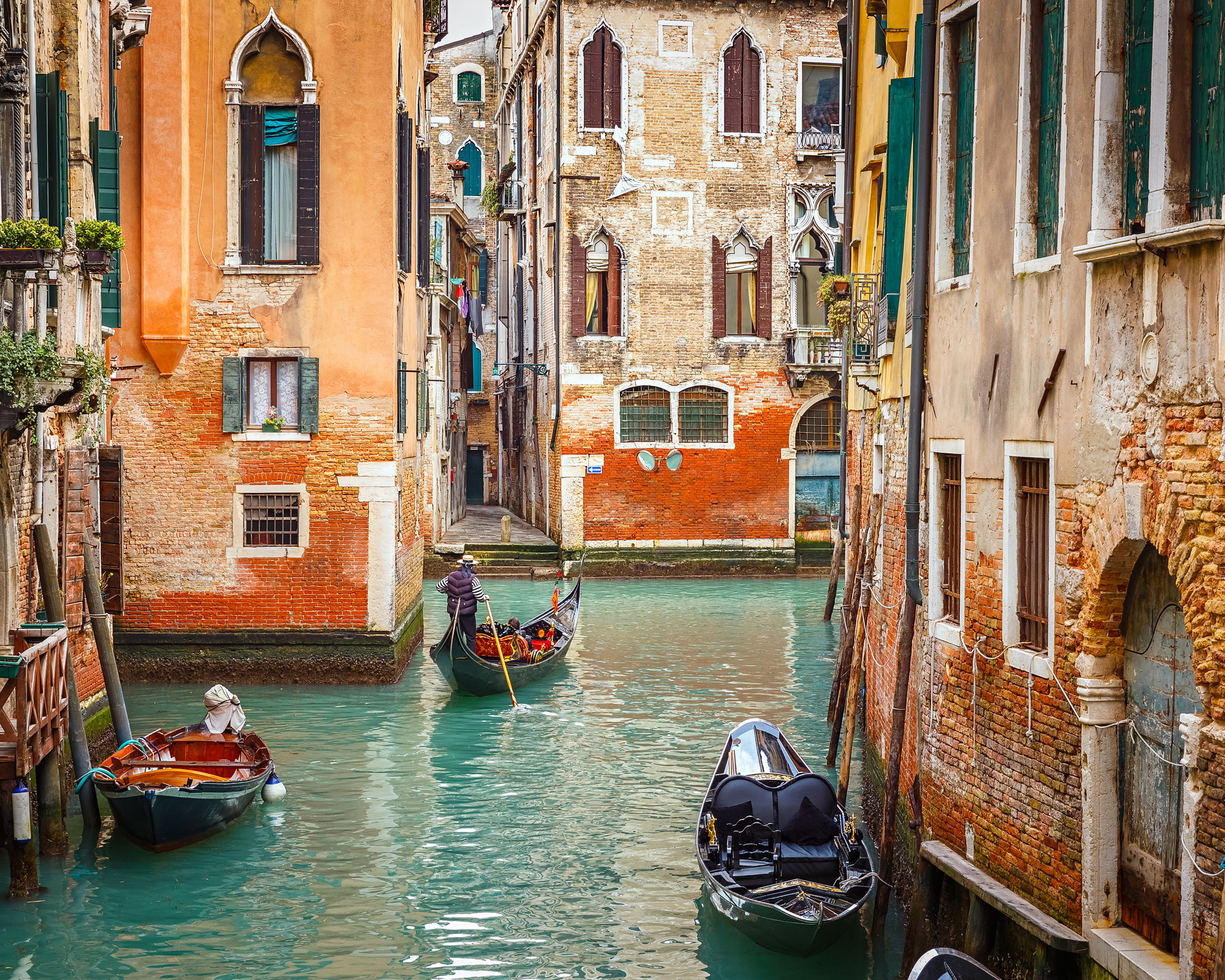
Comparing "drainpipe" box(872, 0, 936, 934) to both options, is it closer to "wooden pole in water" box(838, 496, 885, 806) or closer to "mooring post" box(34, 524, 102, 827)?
"wooden pole in water" box(838, 496, 885, 806)

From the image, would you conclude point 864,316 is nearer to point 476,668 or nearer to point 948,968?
point 476,668

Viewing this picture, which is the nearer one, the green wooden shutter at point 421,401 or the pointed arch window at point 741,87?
the green wooden shutter at point 421,401

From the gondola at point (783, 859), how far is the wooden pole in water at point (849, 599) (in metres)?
2.59

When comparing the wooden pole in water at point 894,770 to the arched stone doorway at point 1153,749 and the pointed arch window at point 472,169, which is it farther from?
the pointed arch window at point 472,169

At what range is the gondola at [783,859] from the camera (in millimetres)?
6652

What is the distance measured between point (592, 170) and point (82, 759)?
1621 cm

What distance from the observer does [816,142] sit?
23297mm

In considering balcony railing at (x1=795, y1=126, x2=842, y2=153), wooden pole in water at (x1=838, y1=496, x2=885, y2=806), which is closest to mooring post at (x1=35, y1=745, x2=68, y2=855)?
wooden pole in water at (x1=838, y1=496, x2=885, y2=806)

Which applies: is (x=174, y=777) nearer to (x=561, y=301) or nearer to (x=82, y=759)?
(x=82, y=759)

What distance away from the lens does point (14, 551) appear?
8883 millimetres

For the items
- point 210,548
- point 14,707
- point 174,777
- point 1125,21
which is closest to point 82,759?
point 174,777

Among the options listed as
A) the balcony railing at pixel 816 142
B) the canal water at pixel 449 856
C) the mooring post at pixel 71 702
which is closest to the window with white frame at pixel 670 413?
the balcony railing at pixel 816 142

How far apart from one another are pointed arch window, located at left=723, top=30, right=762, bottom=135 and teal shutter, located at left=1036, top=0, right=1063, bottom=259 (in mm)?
17819

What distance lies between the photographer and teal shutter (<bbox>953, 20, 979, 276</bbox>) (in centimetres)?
684
